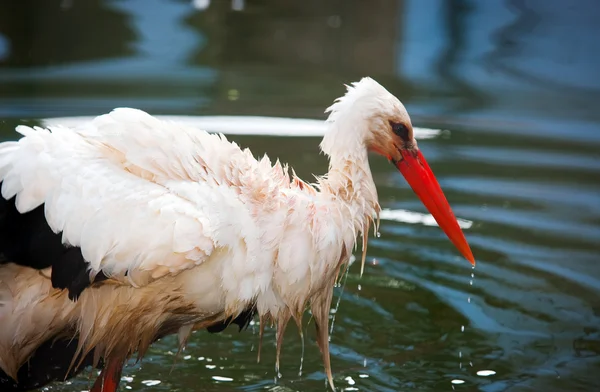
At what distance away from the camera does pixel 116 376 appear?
429 cm

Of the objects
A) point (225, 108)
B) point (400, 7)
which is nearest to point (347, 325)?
point (225, 108)

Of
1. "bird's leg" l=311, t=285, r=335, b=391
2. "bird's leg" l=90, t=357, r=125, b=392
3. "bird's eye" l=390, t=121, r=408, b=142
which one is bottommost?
"bird's leg" l=90, t=357, r=125, b=392

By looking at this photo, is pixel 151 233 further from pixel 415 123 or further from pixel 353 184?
pixel 415 123

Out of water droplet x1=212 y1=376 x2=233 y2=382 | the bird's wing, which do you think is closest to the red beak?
the bird's wing

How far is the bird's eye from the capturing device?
4.52m

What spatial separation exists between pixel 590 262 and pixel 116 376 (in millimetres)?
3165

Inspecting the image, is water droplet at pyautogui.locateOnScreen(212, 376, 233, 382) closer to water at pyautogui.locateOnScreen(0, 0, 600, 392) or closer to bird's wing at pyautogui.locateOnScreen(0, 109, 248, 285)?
water at pyautogui.locateOnScreen(0, 0, 600, 392)

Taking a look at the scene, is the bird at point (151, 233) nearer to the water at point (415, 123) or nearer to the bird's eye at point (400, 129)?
the bird's eye at point (400, 129)

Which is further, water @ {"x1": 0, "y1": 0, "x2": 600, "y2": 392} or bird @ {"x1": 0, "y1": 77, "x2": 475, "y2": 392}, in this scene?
water @ {"x1": 0, "y1": 0, "x2": 600, "y2": 392}

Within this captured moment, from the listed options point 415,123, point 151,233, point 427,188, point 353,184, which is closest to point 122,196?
point 151,233

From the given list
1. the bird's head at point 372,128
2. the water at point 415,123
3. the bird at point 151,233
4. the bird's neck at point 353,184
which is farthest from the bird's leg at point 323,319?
the bird's head at point 372,128

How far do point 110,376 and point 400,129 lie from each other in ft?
5.24

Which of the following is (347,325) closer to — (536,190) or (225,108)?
(536,190)

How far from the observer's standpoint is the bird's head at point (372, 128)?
442 cm
